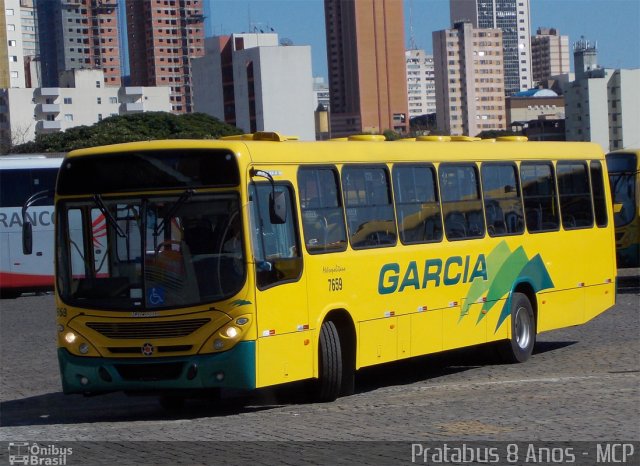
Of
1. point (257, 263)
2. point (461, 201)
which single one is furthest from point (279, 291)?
A: point (461, 201)

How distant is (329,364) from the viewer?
1228 cm

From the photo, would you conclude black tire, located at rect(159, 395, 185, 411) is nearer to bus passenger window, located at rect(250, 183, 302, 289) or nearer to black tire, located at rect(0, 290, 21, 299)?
bus passenger window, located at rect(250, 183, 302, 289)

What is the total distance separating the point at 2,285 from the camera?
3409cm

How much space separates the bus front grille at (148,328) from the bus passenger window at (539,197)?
20.6 feet

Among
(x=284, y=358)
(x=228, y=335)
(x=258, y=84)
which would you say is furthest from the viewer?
(x=258, y=84)

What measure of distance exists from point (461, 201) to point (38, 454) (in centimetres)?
697

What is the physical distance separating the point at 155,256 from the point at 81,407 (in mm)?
2745

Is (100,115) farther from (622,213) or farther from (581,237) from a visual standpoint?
(581,237)

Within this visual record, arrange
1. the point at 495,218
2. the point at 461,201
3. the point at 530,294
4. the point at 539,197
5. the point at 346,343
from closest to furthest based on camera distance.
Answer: the point at 346,343 → the point at 461,201 → the point at 495,218 → the point at 530,294 → the point at 539,197

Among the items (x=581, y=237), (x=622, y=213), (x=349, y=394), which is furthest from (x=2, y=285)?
(x=349, y=394)

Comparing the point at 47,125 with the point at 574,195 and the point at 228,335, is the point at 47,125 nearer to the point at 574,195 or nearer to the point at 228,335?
the point at 574,195

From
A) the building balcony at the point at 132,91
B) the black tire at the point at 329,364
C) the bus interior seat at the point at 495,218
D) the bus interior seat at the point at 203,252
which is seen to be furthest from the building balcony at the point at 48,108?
the bus interior seat at the point at 203,252

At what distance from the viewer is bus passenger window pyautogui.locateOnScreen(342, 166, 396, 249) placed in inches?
514

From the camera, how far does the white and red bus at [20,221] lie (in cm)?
3309
